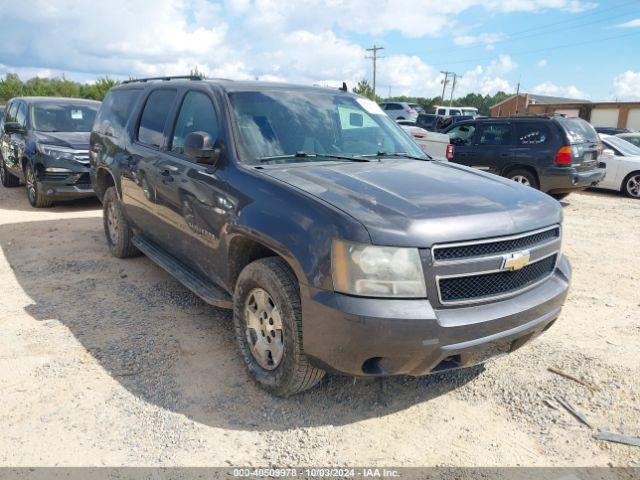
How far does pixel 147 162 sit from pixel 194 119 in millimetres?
799

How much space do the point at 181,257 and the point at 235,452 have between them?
6.46ft

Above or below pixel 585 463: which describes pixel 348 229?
above

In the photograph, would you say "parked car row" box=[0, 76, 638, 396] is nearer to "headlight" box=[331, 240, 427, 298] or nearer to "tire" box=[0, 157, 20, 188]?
"headlight" box=[331, 240, 427, 298]

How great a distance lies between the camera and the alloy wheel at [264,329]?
Answer: 3000mm

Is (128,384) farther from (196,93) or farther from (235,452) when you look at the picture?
(196,93)

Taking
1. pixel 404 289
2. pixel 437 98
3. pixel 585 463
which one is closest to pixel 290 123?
pixel 404 289

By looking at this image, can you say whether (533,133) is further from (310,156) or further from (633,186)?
(310,156)

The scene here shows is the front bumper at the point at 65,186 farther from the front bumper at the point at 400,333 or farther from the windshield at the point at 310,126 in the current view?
the front bumper at the point at 400,333

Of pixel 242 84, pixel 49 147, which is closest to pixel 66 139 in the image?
pixel 49 147

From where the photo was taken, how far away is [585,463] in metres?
2.65

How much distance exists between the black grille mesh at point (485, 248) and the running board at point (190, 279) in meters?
1.62

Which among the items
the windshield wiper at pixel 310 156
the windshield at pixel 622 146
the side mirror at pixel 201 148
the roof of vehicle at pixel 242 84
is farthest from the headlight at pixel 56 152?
the windshield at pixel 622 146

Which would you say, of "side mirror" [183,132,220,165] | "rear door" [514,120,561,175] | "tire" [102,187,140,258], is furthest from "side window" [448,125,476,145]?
"side mirror" [183,132,220,165]

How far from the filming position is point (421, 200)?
2.81m
